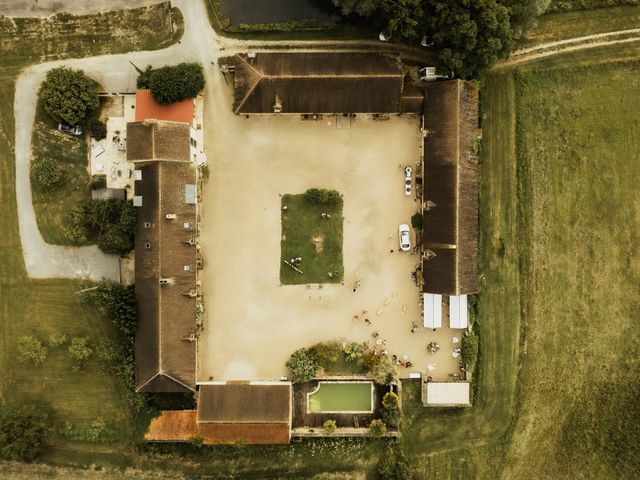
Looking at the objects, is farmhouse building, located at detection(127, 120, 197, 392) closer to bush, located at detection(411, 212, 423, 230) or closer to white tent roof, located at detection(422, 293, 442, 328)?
bush, located at detection(411, 212, 423, 230)

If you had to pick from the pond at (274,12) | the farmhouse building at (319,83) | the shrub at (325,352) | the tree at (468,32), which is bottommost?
the shrub at (325,352)

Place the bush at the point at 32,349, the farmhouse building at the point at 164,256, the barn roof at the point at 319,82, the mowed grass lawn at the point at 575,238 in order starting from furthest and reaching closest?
the mowed grass lawn at the point at 575,238 < the bush at the point at 32,349 < the barn roof at the point at 319,82 < the farmhouse building at the point at 164,256

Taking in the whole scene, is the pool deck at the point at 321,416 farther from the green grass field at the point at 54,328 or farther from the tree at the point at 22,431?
the tree at the point at 22,431

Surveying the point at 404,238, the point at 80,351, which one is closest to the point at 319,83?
the point at 404,238

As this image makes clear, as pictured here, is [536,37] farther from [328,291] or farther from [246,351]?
[246,351]

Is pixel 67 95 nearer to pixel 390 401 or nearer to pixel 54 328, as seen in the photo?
pixel 54 328

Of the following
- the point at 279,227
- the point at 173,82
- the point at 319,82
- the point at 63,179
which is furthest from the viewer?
the point at 279,227

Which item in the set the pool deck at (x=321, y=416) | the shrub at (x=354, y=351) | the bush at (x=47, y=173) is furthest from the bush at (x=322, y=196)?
the bush at (x=47, y=173)
